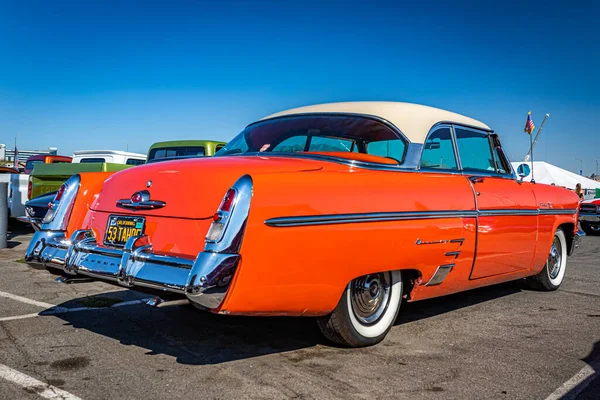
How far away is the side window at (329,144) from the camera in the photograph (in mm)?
4059

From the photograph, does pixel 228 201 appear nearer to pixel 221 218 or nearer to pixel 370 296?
pixel 221 218

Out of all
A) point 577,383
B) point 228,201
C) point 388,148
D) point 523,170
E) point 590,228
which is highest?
point 388,148

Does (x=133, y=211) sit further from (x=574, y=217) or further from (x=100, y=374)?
(x=574, y=217)

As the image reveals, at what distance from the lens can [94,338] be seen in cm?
367

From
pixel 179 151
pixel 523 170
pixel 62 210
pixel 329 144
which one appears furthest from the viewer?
pixel 179 151

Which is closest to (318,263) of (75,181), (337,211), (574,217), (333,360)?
(337,211)

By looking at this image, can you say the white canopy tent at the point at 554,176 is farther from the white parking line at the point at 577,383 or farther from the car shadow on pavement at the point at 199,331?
the white parking line at the point at 577,383

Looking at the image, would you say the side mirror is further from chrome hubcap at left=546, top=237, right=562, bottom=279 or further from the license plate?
the license plate

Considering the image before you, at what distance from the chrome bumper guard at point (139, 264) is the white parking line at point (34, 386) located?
63 centimetres

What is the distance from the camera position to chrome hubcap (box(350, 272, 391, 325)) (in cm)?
357

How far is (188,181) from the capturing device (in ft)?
10.6

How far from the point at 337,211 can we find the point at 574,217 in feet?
13.3

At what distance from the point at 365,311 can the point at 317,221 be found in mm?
914

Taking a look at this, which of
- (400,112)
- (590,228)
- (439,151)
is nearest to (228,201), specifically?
(400,112)
